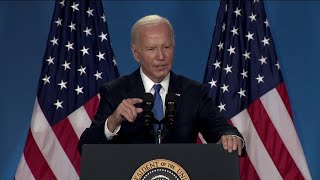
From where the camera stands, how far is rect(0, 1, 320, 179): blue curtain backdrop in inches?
152

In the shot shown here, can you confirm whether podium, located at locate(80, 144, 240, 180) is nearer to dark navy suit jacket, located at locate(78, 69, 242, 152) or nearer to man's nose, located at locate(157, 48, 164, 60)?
dark navy suit jacket, located at locate(78, 69, 242, 152)

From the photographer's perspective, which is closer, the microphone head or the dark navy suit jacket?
the microphone head

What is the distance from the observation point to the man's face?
2.01 meters

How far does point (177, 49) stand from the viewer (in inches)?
157

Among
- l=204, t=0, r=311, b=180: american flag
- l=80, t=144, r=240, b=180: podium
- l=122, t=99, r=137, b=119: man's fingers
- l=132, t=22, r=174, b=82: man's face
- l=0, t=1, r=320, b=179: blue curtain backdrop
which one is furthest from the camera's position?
l=0, t=1, r=320, b=179: blue curtain backdrop

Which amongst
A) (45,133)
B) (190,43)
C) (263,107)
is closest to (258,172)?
(263,107)

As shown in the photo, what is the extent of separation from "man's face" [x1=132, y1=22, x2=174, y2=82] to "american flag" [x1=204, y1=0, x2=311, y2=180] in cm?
151

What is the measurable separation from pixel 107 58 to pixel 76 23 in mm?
349

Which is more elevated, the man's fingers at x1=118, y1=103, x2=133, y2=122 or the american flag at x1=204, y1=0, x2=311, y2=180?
the man's fingers at x1=118, y1=103, x2=133, y2=122

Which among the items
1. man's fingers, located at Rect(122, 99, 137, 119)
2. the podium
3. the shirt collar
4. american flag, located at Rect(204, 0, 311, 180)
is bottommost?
american flag, located at Rect(204, 0, 311, 180)

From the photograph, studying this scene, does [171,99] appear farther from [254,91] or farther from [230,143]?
[254,91]

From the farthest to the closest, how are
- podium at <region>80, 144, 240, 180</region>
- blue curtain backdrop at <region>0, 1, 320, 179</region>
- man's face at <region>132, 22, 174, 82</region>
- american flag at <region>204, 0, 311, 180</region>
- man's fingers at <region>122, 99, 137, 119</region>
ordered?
1. blue curtain backdrop at <region>0, 1, 320, 179</region>
2. american flag at <region>204, 0, 311, 180</region>
3. man's face at <region>132, 22, 174, 82</region>
4. man's fingers at <region>122, 99, 137, 119</region>
5. podium at <region>80, 144, 240, 180</region>

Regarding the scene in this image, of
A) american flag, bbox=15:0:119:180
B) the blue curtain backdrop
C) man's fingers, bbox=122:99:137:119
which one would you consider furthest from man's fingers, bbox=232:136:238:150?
the blue curtain backdrop

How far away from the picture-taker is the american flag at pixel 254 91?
3453 mm
